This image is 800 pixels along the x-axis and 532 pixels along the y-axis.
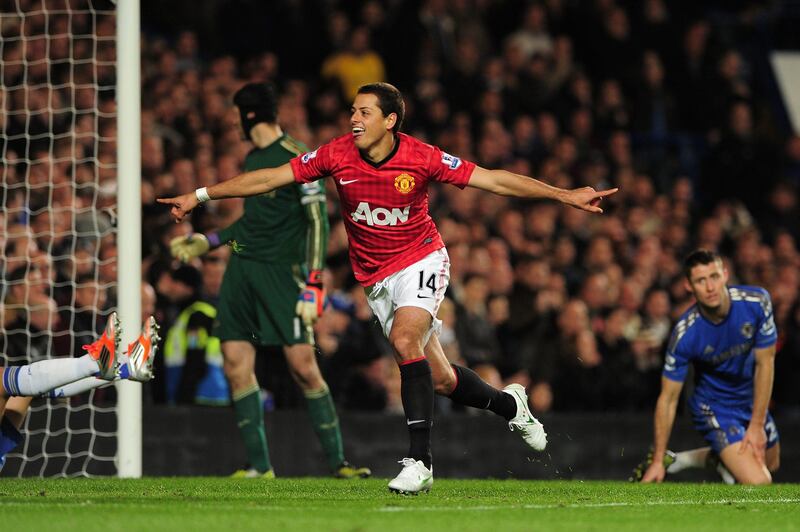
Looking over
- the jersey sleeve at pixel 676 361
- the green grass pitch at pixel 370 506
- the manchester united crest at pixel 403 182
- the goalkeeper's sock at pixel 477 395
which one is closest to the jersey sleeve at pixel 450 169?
the manchester united crest at pixel 403 182

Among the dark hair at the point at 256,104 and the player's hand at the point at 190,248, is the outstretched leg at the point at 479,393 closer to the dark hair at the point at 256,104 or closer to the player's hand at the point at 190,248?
the player's hand at the point at 190,248

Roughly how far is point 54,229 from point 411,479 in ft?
14.5

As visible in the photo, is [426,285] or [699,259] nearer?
[426,285]

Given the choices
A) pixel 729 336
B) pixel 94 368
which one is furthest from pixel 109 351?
pixel 729 336

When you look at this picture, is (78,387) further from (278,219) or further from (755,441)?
(755,441)

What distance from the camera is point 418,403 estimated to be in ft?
23.1

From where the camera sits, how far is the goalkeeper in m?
8.81

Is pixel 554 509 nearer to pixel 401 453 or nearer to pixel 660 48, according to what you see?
pixel 401 453

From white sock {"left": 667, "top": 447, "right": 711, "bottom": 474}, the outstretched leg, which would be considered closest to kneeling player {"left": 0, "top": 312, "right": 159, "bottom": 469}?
the outstretched leg

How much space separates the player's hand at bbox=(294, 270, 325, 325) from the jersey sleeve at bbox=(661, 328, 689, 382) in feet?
7.77

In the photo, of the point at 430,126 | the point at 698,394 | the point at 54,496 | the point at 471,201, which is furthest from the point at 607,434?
the point at 54,496

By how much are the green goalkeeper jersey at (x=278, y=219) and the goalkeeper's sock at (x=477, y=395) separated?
60.8 inches

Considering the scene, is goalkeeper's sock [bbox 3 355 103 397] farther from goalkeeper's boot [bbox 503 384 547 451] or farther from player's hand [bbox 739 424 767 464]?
player's hand [bbox 739 424 767 464]

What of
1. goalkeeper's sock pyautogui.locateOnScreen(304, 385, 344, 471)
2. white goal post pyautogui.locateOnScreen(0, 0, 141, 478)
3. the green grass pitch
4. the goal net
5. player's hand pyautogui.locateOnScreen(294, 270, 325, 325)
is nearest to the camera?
the green grass pitch
